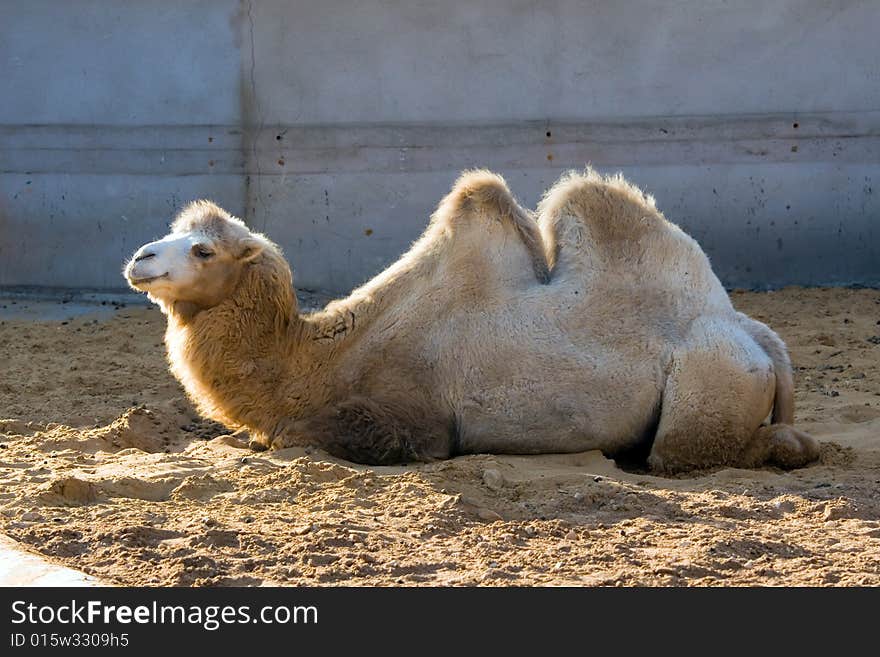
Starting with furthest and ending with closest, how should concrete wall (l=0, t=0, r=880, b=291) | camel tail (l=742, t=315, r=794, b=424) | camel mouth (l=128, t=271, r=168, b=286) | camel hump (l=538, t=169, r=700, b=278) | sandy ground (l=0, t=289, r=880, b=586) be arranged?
1. concrete wall (l=0, t=0, r=880, b=291)
2. camel hump (l=538, t=169, r=700, b=278)
3. camel tail (l=742, t=315, r=794, b=424)
4. camel mouth (l=128, t=271, r=168, b=286)
5. sandy ground (l=0, t=289, r=880, b=586)

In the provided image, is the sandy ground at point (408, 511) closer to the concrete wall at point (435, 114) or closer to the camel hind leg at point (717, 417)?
the camel hind leg at point (717, 417)

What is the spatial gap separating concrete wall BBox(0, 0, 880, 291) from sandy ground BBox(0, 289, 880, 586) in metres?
3.17

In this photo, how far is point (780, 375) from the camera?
6523mm

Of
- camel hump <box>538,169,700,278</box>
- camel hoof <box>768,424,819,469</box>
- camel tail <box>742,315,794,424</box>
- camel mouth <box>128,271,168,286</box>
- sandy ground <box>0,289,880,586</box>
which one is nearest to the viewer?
sandy ground <box>0,289,880,586</box>

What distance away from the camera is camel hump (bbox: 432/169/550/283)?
6.66 m

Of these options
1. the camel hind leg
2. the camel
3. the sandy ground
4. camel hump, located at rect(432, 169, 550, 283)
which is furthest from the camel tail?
camel hump, located at rect(432, 169, 550, 283)

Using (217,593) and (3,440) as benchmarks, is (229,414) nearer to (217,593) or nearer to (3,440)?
(3,440)

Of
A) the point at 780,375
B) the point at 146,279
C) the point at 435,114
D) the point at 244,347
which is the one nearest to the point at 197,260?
the point at 146,279

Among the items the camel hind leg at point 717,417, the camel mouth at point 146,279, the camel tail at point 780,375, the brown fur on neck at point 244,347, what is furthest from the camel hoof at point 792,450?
the camel mouth at point 146,279

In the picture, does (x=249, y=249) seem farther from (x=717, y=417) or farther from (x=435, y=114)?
(x=435, y=114)

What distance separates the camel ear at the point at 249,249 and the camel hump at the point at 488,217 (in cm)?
83

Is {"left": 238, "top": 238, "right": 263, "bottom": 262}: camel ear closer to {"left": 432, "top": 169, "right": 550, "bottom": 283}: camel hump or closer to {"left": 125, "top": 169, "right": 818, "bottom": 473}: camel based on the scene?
{"left": 125, "top": 169, "right": 818, "bottom": 473}: camel

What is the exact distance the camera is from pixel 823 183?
10367mm

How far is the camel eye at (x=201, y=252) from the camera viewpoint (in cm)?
657
